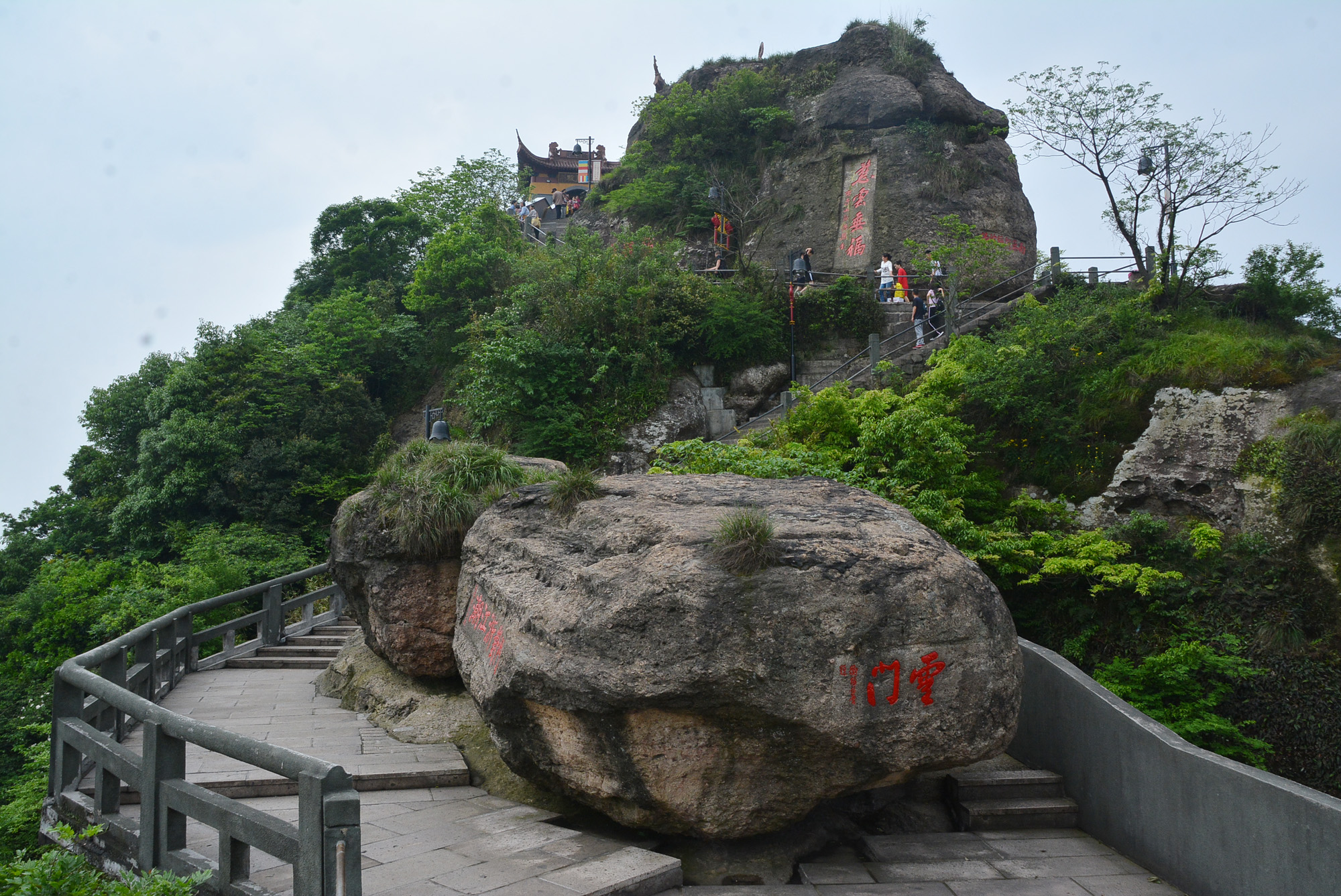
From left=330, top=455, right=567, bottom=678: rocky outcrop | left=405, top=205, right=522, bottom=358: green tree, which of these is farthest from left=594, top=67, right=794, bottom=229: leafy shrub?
left=330, top=455, right=567, bottom=678: rocky outcrop

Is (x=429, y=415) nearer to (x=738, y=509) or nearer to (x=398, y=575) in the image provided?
(x=398, y=575)

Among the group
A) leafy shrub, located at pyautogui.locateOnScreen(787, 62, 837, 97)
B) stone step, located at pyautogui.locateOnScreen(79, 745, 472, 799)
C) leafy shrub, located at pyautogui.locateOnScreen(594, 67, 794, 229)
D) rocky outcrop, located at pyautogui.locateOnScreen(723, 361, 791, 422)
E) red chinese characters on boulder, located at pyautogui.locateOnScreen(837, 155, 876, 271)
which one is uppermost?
leafy shrub, located at pyautogui.locateOnScreen(787, 62, 837, 97)

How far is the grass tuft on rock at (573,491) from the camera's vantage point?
613cm

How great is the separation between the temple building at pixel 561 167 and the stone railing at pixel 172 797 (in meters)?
44.3

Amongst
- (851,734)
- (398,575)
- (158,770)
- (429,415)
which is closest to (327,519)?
(429,415)

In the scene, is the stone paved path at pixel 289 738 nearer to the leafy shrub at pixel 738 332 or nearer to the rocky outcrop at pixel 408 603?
the rocky outcrop at pixel 408 603

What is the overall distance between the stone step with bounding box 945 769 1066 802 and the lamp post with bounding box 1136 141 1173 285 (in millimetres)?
9167

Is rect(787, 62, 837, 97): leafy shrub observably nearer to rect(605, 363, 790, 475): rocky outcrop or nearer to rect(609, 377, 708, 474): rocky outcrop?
rect(605, 363, 790, 475): rocky outcrop

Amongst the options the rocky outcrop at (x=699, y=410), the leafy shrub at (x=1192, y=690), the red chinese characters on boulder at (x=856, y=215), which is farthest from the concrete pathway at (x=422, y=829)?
the red chinese characters on boulder at (x=856, y=215)

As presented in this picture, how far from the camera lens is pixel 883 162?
23344 mm

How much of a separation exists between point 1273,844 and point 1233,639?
168 inches

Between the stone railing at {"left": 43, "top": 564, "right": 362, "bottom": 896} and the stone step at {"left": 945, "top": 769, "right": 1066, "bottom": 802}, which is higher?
the stone railing at {"left": 43, "top": 564, "right": 362, "bottom": 896}

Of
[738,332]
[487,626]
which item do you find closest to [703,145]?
[738,332]

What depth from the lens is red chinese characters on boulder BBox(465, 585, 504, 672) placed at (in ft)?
17.3
